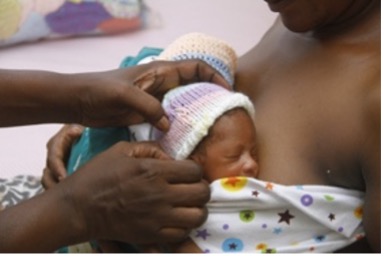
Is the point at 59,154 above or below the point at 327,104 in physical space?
below

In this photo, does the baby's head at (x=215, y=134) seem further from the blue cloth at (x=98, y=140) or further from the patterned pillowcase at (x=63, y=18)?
the patterned pillowcase at (x=63, y=18)

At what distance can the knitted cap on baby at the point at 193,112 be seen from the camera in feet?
3.17

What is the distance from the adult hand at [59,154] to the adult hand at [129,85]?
14 cm

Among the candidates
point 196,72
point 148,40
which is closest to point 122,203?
point 196,72

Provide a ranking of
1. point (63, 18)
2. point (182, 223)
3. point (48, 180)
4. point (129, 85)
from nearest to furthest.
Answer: point (182, 223), point (129, 85), point (48, 180), point (63, 18)

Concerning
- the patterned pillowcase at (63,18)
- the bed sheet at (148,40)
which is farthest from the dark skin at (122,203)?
the patterned pillowcase at (63,18)

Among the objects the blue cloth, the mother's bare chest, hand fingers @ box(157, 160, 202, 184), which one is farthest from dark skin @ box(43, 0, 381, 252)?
the blue cloth

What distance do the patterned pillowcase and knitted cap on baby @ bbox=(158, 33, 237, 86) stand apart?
1.04m

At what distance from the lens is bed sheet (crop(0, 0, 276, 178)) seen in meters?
2.02

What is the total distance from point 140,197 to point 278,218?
0.21 m

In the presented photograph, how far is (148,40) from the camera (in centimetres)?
216

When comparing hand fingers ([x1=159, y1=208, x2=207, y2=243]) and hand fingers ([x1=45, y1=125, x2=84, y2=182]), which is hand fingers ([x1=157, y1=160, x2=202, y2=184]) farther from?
hand fingers ([x1=45, y1=125, x2=84, y2=182])

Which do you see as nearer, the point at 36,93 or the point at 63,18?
the point at 36,93

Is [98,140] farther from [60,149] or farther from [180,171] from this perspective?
[180,171]
